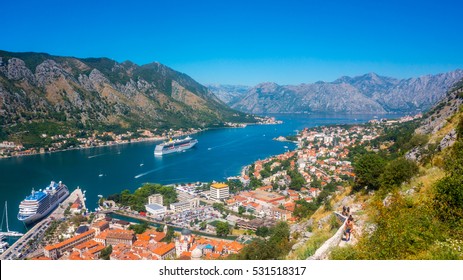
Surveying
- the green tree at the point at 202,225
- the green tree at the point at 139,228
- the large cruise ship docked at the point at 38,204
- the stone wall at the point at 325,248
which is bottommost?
the green tree at the point at 202,225

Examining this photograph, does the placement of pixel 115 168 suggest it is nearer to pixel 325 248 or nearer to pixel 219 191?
pixel 219 191

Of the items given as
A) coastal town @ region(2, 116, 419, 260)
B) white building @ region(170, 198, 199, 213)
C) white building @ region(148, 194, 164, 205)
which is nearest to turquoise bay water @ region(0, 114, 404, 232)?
coastal town @ region(2, 116, 419, 260)

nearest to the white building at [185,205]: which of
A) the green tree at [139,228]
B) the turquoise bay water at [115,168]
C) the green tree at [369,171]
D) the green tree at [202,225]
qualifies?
the green tree at [202,225]

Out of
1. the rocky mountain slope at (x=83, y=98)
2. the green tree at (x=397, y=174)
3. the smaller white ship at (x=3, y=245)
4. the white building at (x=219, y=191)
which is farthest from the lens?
the rocky mountain slope at (x=83, y=98)

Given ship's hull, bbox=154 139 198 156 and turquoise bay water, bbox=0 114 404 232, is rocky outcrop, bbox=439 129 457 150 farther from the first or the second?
ship's hull, bbox=154 139 198 156

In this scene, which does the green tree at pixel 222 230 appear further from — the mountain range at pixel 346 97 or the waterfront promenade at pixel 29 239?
the mountain range at pixel 346 97

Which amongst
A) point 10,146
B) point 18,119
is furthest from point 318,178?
point 18,119
